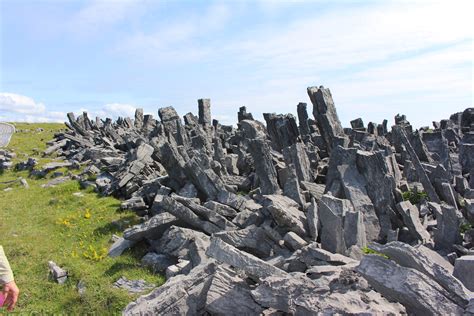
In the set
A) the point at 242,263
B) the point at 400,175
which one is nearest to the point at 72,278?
the point at 242,263

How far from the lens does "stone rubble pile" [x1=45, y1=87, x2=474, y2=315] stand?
615cm

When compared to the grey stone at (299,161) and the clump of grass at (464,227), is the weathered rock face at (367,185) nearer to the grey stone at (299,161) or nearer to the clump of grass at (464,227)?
the grey stone at (299,161)

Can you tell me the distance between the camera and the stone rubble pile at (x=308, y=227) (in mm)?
6148

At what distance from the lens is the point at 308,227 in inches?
396

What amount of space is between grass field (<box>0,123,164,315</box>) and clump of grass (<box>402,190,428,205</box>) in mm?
Answer: 7744

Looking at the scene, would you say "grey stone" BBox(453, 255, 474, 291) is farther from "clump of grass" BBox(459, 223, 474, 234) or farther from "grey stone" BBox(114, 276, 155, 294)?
"grey stone" BBox(114, 276, 155, 294)

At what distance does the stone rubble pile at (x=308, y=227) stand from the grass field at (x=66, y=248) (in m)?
0.85

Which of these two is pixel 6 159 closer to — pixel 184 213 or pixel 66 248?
pixel 66 248

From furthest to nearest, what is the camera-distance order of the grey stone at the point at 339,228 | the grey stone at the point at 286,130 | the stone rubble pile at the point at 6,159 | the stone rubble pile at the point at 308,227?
1. the stone rubble pile at the point at 6,159
2. the grey stone at the point at 286,130
3. the grey stone at the point at 339,228
4. the stone rubble pile at the point at 308,227

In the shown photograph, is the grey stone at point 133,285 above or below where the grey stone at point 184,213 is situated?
below

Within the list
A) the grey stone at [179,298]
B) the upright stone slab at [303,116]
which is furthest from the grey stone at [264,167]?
the upright stone slab at [303,116]

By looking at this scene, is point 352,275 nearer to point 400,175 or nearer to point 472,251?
point 472,251

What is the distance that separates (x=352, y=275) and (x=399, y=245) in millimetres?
922

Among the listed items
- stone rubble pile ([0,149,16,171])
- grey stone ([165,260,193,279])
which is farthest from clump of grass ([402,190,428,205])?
stone rubble pile ([0,149,16,171])
